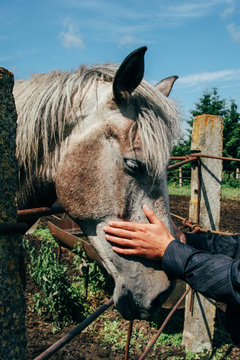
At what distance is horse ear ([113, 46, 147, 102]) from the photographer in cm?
143

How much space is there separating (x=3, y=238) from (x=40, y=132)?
1153mm

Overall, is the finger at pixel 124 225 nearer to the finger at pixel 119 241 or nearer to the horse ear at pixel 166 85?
the finger at pixel 119 241

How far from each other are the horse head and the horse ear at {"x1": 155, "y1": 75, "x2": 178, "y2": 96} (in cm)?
57

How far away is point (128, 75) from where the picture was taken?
1534mm

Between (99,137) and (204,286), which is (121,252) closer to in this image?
(204,286)

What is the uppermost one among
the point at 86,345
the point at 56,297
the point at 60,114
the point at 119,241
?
the point at 60,114

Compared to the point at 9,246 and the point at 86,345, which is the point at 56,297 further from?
the point at 9,246

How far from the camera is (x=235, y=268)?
1.27m

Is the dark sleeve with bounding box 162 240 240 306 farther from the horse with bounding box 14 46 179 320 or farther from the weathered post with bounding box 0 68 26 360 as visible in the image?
the weathered post with bounding box 0 68 26 360

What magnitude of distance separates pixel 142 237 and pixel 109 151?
0.50 m

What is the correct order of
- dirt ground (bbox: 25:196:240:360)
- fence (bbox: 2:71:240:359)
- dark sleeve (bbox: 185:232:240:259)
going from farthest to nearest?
dirt ground (bbox: 25:196:240:360) → fence (bbox: 2:71:240:359) → dark sleeve (bbox: 185:232:240:259)

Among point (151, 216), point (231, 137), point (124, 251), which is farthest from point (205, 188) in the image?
Result: point (231, 137)

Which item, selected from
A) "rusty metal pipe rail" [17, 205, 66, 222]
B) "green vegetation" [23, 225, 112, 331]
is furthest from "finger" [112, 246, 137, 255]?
"green vegetation" [23, 225, 112, 331]

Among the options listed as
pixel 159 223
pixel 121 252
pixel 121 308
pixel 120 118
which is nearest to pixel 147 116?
pixel 120 118
